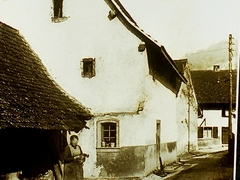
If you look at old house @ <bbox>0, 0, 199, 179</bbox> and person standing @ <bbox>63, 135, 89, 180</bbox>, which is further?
old house @ <bbox>0, 0, 199, 179</bbox>

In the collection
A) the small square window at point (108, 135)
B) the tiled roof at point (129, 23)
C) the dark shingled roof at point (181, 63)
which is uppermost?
the tiled roof at point (129, 23)

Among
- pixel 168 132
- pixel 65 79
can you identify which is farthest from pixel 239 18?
pixel 168 132

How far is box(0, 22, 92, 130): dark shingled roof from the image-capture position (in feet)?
10.3

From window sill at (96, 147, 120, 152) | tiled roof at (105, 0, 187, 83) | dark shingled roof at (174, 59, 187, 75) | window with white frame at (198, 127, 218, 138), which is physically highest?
tiled roof at (105, 0, 187, 83)

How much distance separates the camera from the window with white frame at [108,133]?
17.9 ft

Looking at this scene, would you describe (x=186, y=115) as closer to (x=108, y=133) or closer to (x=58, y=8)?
(x=108, y=133)

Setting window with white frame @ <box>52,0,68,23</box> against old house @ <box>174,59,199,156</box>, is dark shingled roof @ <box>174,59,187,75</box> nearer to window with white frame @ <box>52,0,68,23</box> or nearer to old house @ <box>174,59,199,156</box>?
old house @ <box>174,59,199,156</box>

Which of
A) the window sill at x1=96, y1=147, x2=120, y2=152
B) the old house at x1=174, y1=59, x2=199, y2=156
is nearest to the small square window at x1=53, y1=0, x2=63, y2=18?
the window sill at x1=96, y1=147, x2=120, y2=152

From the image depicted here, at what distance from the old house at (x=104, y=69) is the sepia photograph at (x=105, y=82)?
2 centimetres

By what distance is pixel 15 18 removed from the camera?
4.86m

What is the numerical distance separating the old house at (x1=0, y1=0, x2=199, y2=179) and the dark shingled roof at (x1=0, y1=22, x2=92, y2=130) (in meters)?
0.35

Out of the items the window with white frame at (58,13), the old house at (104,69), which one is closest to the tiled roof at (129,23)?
the old house at (104,69)

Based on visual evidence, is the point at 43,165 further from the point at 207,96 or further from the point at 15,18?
the point at 207,96

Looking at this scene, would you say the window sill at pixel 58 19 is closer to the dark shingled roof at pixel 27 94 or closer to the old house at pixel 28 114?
the dark shingled roof at pixel 27 94
